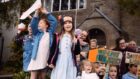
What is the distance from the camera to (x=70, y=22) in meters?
6.79

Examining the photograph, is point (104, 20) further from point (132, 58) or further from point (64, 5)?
point (132, 58)

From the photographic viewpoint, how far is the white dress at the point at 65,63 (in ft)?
21.8

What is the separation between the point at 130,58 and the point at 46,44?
1779 mm

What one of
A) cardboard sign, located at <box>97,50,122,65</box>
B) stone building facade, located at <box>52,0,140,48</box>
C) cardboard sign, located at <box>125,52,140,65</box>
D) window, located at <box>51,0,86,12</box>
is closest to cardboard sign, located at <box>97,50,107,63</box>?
cardboard sign, located at <box>97,50,122,65</box>

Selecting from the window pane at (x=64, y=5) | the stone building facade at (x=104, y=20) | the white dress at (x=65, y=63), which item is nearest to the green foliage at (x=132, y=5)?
the stone building facade at (x=104, y=20)

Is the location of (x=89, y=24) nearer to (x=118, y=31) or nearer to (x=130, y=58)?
(x=118, y=31)

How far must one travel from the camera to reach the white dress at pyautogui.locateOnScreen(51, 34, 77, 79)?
21.8ft

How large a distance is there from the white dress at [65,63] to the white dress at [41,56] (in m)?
0.22

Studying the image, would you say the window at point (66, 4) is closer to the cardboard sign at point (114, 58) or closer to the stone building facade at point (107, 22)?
the stone building facade at point (107, 22)

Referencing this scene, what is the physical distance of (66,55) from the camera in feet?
21.9

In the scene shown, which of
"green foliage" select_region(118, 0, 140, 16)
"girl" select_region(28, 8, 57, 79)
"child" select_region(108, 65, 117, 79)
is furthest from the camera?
"green foliage" select_region(118, 0, 140, 16)

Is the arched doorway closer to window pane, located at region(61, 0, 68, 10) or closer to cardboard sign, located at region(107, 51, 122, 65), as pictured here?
window pane, located at region(61, 0, 68, 10)

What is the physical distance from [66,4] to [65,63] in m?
15.6

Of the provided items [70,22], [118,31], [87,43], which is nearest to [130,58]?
[87,43]
